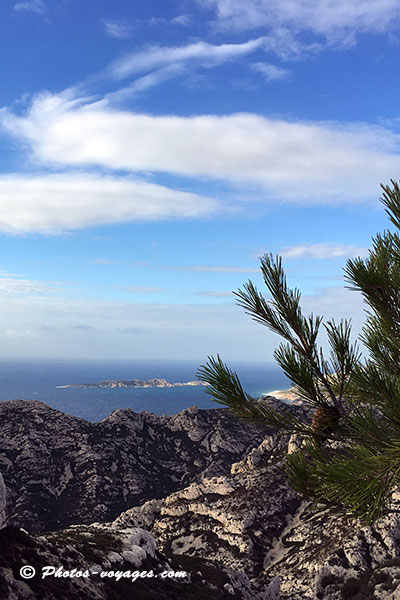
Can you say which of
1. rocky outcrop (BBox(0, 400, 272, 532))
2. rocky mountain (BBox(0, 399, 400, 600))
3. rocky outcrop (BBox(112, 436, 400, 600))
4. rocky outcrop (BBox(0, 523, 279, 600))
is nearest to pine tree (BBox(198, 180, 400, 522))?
rocky mountain (BBox(0, 399, 400, 600))

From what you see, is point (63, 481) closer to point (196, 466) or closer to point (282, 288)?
point (196, 466)

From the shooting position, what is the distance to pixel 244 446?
127875 mm

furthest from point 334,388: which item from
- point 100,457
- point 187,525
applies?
point 100,457

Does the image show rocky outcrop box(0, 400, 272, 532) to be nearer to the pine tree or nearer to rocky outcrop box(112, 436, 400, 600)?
rocky outcrop box(112, 436, 400, 600)

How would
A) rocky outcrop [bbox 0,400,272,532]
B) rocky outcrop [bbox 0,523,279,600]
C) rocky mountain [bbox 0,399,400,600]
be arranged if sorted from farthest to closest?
rocky outcrop [bbox 0,400,272,532], rocky mountain [bbox 0,399,400,600], rocky outcrop [bbox 0,523,279,600]

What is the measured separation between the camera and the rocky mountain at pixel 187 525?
38531 millimetres

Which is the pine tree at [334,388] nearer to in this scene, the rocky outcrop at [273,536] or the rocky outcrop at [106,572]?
the rocky outcrop at [106,572]

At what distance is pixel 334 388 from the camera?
7230mm

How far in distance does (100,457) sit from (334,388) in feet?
379

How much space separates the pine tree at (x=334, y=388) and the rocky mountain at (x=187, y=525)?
2.50ft

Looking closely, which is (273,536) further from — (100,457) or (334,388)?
(334,388)

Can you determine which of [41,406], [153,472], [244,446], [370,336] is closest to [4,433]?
[41,406]

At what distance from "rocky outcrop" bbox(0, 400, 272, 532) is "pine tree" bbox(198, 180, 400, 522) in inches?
3232

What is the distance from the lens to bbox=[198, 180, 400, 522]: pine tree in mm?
6495
